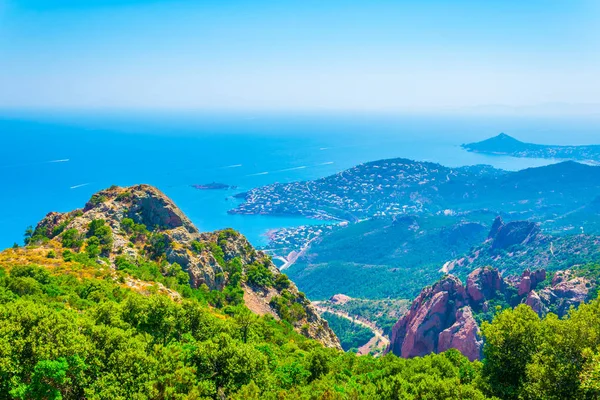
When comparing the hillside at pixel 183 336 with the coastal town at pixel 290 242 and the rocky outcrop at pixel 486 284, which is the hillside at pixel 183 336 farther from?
the coastal town at pixel 290 242

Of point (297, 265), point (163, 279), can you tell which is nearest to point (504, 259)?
point (297, 265)

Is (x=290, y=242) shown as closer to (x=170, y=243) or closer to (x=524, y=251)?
(x=524, y=251)

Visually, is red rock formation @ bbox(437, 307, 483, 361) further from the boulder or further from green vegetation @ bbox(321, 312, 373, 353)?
green vegetation @ bbox(321, 312, 373, 353)

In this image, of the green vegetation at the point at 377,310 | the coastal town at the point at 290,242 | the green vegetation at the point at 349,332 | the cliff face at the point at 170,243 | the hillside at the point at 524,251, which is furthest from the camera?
the coastal town at the point at 290,242

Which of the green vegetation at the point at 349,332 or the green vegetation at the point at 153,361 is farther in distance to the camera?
the green vegetation at the point at 349,332

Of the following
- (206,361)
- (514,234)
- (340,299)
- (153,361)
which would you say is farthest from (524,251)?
(153,361)

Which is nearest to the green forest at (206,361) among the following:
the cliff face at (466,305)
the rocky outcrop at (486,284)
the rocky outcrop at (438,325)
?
the rocky outcrop at (438,325)

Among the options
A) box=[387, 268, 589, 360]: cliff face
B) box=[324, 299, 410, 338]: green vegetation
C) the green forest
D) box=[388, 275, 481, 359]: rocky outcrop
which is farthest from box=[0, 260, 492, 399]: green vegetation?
box=[324, 299, 410, 338]: green vegetation
